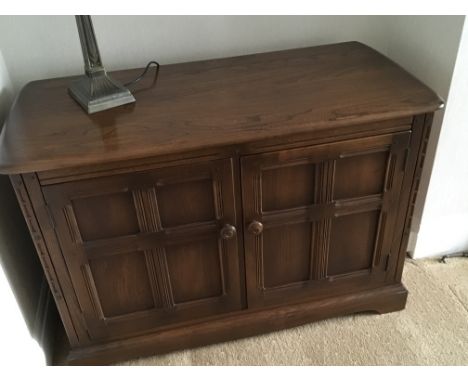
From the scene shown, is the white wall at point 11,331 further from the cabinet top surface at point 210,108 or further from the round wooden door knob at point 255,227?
the round wooden door knob at point 255,227

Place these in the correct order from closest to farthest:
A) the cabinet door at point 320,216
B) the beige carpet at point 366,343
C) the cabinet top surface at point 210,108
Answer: the cabinet top surface at point 210,108, the cabinet door at point 320,216, the beige carpet at point 366,343

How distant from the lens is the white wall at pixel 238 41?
1.33 meters

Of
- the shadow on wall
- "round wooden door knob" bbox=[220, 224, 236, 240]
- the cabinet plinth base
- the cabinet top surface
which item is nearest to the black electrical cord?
the cabinet top surface

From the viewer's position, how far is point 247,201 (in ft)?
3.81

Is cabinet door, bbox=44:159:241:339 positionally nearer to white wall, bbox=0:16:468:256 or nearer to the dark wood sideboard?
the dark wood sideboard

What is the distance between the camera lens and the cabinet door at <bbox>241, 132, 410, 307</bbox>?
1141 millimetres

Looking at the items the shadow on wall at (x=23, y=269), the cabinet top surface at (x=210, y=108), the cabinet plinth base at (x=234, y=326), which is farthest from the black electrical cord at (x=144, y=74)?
the cabinet plinth base at (x=234, y=326)

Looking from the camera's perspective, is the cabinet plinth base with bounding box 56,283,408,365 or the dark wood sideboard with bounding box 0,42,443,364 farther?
the cabinet plinth base with bounding box 56,283,408,365

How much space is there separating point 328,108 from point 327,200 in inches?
9.2

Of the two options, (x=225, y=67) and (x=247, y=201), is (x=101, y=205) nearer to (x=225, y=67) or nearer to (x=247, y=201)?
(x=247, y=201)

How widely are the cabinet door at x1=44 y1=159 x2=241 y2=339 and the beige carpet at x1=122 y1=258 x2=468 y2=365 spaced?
14 cm

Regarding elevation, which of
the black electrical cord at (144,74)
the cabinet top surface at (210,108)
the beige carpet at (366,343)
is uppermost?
the black electrical cord at (144,74)
